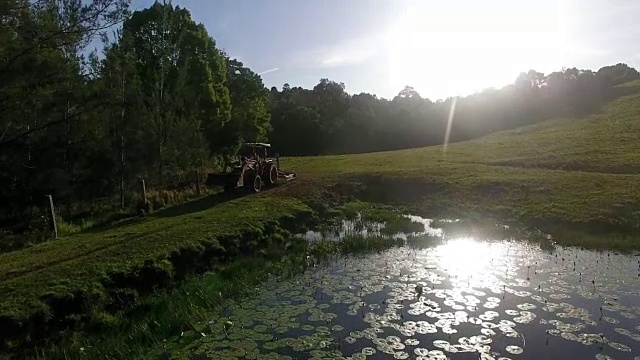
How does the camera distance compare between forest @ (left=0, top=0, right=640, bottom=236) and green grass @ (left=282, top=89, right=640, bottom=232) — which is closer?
forest @ (left=0, top=0, right=640, bottom=236)

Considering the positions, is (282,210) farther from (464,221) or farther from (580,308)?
(580,308)

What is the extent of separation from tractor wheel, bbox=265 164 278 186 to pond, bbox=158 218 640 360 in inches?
492

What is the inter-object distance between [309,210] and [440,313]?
12546mm

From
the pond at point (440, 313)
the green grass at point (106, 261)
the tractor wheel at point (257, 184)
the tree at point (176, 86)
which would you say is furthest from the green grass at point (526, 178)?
the green grass at point (106, 261)

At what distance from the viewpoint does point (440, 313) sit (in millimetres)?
9812

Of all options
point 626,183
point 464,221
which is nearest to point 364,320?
point 464,221

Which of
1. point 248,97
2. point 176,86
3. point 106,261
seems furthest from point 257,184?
point 248,97

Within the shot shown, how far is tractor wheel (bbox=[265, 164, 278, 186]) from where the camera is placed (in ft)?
86.2

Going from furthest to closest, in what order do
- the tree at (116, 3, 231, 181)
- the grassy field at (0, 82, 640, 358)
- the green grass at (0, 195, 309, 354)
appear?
the tree at (116, 3, 231, 181) < the grassy field at (0, 82, 640, 358) < the green grass at (0, 195, 309, 354)

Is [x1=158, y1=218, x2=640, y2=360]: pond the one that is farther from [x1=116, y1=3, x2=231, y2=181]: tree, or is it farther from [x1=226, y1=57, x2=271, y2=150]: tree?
[x1=226, y1=57, x2=271, y2=150]: tree

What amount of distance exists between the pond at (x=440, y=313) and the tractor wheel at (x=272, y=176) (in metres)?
12.5

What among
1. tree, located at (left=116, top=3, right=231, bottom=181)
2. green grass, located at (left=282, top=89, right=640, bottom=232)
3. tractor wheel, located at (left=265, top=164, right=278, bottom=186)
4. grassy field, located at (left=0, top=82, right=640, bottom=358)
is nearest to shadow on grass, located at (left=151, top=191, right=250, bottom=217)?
grassy field, located at (left=0, top=82, right=640, bottom=358)

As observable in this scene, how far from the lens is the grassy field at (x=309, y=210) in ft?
33.7

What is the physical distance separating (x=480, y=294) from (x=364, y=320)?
10.8 feet
